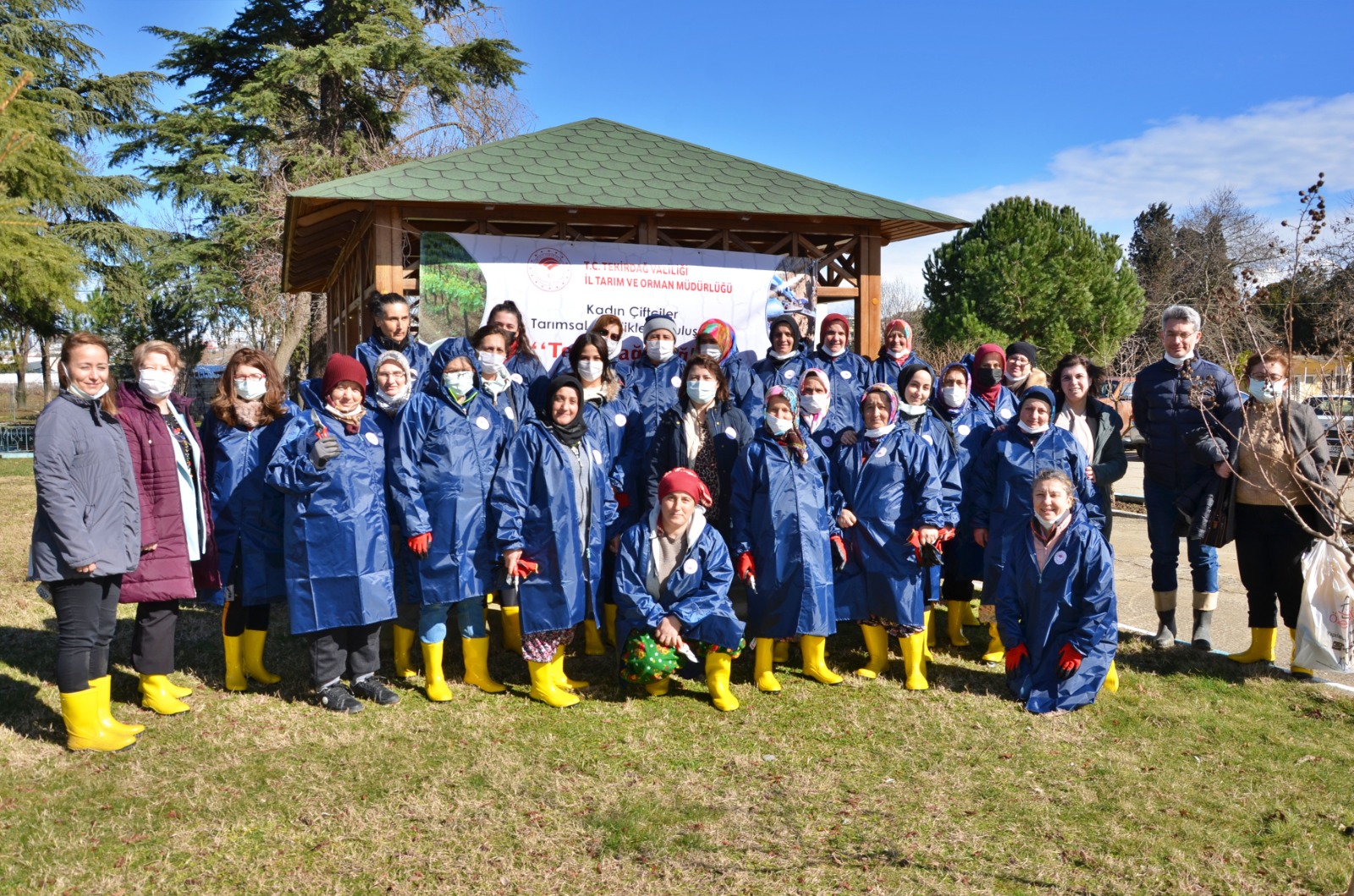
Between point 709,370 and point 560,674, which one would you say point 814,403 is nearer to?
point 709,370

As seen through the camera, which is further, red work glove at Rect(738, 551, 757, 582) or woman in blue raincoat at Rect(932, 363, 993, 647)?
woman in blue raincoat at Rect(932, 363, 993, 647)

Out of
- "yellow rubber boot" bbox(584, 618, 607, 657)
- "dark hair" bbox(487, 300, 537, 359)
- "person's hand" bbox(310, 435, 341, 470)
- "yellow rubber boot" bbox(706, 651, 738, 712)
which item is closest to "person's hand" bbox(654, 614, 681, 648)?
"yellow rubber boot" bbox(706, 651, 738, 712)

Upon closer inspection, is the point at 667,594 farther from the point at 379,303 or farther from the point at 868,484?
the point at 379,303

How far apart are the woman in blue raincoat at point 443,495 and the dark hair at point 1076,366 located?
368 centimetres

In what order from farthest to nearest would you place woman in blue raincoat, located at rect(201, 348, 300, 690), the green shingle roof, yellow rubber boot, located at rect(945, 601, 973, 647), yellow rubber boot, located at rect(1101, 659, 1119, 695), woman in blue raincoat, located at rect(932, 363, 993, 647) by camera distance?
the green shingle roof < yellow rubber boot, located at rect(945, 601, 973, 647) < woman in blue raincoat, located at rect(932, 363, 993, 647) < yellow rubber boot, located at rect(1101, 659, 1119, 695) < woman in blue raincoat, located at rect(201, 348, 300, 690)

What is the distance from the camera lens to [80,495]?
167 inches

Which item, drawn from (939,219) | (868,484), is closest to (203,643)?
(868,484)

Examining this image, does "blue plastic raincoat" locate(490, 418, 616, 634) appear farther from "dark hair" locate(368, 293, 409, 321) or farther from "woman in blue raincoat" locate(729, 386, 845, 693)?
"dark hair" locate(368, 293, 409, 321)

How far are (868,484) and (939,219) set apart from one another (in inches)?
136

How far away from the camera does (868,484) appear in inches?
211

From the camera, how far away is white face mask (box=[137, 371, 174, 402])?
467cm

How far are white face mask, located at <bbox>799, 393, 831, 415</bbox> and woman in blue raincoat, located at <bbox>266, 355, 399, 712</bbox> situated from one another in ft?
7.96

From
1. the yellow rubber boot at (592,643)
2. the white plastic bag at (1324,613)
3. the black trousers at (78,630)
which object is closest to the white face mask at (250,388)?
the black trousers at (78,630)

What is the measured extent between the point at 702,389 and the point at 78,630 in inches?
132
